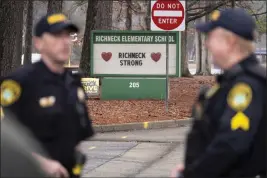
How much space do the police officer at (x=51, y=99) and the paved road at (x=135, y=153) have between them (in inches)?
194

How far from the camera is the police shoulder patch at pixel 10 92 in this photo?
4.44 meters

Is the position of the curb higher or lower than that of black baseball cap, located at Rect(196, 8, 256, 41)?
lower

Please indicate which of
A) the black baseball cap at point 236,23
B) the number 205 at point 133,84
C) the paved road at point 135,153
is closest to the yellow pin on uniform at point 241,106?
the black baseball cap at point 236,23

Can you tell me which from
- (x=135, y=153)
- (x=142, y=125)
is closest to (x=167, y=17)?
(x=142, y=125)

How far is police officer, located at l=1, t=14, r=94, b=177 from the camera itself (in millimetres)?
4383

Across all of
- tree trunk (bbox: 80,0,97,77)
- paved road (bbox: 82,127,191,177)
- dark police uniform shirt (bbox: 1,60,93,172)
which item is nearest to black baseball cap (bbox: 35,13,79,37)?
dark police uniform shirt (bbox: 1,60,93,172)

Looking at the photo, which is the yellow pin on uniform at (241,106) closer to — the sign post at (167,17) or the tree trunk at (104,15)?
the sign post at (167,17)

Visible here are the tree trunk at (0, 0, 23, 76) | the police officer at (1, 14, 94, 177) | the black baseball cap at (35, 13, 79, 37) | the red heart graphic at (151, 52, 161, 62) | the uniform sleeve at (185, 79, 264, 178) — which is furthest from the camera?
the red heart graphic at (151, 52, 161, 62)

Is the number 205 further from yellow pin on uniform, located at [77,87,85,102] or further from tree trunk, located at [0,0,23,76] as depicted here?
yellow pin on uniform, located at [77,87,85,102]

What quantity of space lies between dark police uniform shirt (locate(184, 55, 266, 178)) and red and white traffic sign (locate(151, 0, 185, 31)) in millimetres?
12738

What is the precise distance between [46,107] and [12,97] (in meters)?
0.24

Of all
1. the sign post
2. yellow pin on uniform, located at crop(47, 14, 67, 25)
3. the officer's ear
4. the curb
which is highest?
the sign post

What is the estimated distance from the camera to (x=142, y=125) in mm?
14852

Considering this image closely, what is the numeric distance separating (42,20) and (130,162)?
6.20m
